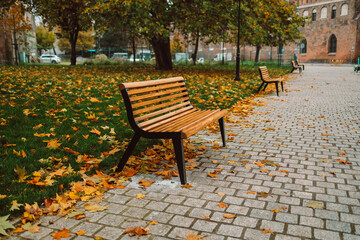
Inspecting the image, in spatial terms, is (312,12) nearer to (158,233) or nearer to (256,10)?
(256,10)

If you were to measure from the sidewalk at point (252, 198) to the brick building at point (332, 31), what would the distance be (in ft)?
156

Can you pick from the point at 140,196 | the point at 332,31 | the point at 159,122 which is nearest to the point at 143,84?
the point at 159,122

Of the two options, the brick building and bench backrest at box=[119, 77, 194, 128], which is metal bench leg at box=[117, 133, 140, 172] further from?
the brick building

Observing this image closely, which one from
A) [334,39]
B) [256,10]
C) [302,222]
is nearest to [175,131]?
[302,222]

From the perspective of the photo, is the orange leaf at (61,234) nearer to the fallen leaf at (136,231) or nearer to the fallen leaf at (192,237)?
the fallen leaf at (136,231)

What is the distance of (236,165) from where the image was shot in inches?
168

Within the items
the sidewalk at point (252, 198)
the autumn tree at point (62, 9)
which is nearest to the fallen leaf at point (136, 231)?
the sidewalk at point (252, 198)

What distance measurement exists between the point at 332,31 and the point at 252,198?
5550cm

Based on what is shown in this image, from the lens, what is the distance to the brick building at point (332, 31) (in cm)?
4866

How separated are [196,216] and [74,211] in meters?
1.11

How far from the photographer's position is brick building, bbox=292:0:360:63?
48.7 metres

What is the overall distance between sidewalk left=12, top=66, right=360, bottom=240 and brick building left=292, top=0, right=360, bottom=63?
156ft

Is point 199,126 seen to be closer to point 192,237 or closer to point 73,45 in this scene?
point 192,237

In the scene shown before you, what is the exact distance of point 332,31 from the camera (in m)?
51.7
